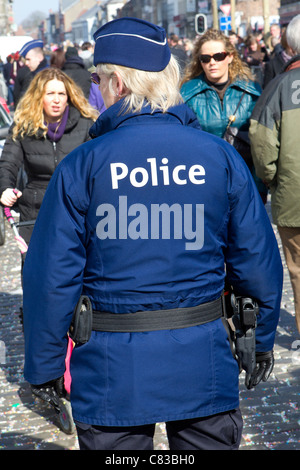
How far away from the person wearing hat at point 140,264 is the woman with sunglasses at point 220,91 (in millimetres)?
2932

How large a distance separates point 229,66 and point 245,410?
8.54ft

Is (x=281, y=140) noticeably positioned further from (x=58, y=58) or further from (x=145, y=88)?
(x=58, y=58)

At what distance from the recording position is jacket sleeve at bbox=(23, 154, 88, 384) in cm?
221

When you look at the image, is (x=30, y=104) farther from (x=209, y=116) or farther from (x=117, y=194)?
(x=117, y=194)

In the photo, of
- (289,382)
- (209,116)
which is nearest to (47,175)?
(209,116)

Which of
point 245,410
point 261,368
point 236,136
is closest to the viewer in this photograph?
point 261,368

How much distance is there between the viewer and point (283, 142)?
4316mm

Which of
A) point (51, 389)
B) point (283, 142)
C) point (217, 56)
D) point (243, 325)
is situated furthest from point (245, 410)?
point (217, 56)

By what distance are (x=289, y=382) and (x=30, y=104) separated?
2.44 meters

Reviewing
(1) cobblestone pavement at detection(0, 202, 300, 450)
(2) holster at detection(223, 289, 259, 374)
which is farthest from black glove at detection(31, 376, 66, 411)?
(1) cobblestone pavement at detection(0, 202, 300, 450)

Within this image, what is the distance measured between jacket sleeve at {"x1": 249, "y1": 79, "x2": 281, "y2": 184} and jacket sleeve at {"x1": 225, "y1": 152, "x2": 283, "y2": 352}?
1.98m

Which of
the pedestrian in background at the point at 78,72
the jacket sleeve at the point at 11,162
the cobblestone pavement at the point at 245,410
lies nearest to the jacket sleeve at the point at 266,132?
the cobblestone pavement at the point at 245,410

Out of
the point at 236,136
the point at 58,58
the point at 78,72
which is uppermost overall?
the point at 236,136

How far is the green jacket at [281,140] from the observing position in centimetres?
421
